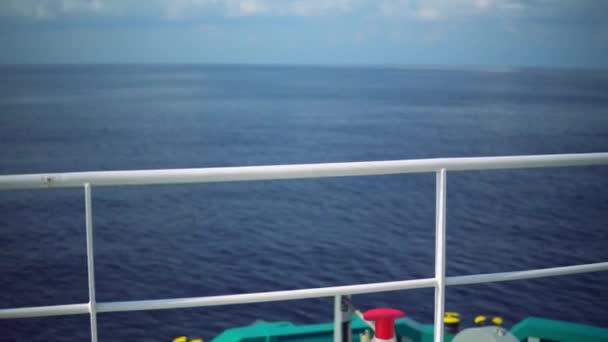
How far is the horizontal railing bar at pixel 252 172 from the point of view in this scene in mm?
1325

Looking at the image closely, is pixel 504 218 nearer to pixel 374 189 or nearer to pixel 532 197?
pixel 532 197

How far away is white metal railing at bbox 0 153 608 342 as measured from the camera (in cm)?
133

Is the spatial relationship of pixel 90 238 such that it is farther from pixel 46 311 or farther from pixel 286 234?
pixel 286 234

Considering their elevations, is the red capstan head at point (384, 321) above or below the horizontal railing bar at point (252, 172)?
below

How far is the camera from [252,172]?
1379 millimetres

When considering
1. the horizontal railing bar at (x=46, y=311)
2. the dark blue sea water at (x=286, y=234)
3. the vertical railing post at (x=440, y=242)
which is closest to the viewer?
the horizontal railing bar at (x=46, y=311)

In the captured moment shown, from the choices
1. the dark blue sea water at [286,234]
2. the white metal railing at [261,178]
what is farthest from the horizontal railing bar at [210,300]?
the dark blue sea water at [286,234]

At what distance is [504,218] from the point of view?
70.6 feet

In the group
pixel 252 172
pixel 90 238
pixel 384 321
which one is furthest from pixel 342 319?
pixel 90 238

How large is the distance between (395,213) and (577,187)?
8.06m

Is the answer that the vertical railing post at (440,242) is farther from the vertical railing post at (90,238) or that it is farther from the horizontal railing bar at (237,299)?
the vertical railing post at (90,238)

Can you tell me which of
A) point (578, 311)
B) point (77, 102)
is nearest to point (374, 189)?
point (578, 311)

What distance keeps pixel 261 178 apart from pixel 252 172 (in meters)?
0.04

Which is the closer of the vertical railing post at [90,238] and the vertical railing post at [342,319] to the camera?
the vertical railing post at [90,238]
